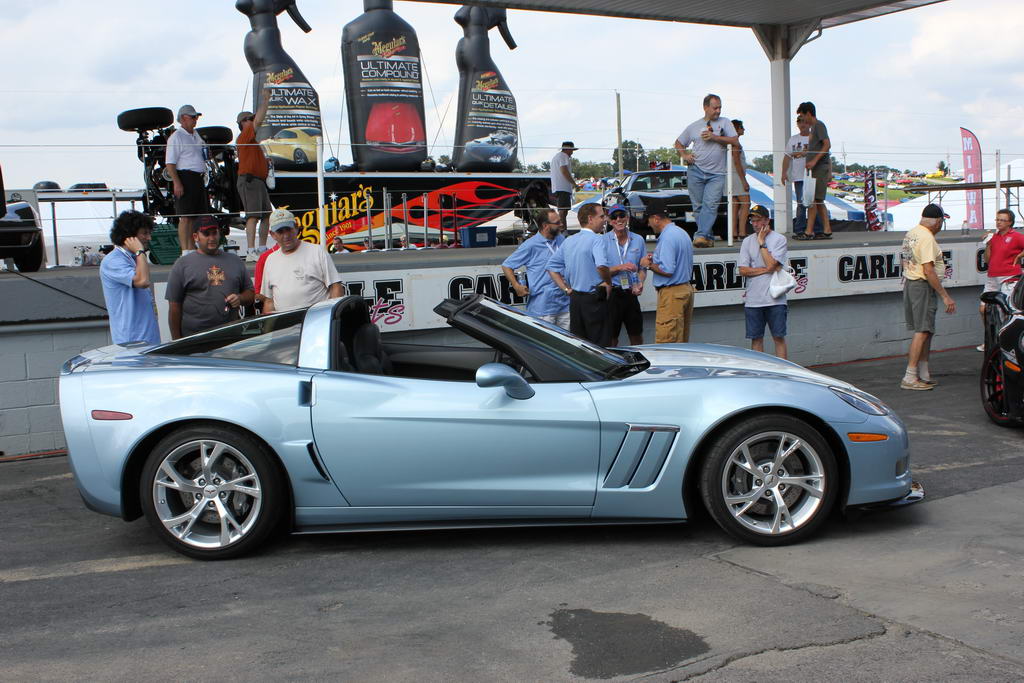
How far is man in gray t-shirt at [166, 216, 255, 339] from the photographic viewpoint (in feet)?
21.8

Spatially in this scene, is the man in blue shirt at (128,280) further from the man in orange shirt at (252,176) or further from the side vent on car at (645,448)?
the side vent on car at (645,448)

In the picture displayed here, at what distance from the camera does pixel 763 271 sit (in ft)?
29.3

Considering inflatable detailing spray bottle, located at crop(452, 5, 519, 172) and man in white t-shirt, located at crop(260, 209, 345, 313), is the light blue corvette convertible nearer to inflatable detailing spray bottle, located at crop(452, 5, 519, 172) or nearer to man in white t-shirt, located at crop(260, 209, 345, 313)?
man in white t-shirt, located at crop(260, 209, 345, 313)

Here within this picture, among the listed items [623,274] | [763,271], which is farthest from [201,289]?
[763,271]

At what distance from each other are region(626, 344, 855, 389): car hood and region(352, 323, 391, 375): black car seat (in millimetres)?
1247

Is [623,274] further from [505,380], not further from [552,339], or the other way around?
[505,380]

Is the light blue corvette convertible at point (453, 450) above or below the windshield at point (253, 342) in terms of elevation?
below

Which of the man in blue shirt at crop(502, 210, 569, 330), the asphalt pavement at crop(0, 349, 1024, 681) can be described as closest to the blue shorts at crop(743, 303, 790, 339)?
the man in blue shirt at crop(502, 210, 569, 330)

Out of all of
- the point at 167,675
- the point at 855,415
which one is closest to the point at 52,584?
the point at 167,675

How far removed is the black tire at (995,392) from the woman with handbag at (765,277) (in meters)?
1.85

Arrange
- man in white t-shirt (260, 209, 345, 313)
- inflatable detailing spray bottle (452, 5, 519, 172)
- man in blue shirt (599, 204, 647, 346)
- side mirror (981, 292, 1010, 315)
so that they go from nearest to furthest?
man in white t-shirt (260, 209, 345, 313) < side mirror (981, 292, 1010, 315) < man in blue shirt (599, 204, 647, 346) < inflatable detailing spray bottle (452, 5, 519, 172)

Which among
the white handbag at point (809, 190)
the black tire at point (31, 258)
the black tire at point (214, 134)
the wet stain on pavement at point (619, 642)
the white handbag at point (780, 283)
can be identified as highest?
the black tire at point (214, 134)

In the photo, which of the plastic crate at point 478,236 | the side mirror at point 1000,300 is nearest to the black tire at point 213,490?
the side mirror at point 1000,300

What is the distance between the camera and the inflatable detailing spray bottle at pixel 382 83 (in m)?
25.2
